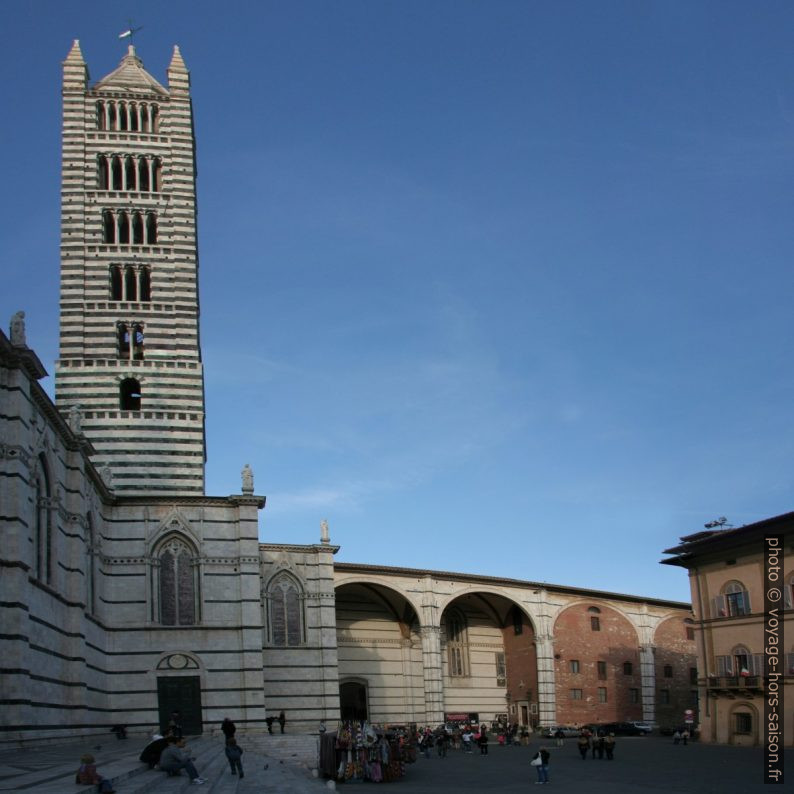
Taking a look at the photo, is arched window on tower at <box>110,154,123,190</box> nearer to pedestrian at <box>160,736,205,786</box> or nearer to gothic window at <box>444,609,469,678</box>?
gothic window at <box>444,609,469,678</box>

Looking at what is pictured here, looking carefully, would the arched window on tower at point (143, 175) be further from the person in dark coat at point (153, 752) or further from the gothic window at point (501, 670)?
the person in dark coat at point (153, 752)

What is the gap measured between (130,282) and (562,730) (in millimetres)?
29245

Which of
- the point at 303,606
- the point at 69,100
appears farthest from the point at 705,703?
the point at 69,100

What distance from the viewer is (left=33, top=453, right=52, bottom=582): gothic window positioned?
27.5 metres

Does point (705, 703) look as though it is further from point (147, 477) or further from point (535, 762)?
point (147, 477)

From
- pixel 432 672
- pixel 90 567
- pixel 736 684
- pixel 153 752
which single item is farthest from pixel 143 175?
pixel 153 752

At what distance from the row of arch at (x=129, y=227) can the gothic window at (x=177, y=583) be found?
48.7ft

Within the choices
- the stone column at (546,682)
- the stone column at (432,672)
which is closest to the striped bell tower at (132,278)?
the stone column at (432,672)

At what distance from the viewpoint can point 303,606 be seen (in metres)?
43.2

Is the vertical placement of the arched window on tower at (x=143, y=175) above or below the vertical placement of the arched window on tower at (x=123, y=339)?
above

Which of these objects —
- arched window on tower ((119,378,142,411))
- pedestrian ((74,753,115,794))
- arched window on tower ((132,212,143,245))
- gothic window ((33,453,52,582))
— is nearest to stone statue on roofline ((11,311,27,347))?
gothic window ((33,453,52,582))

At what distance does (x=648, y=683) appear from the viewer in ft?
194

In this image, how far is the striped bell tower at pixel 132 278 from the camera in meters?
42.7

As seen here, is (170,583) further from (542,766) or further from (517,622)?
(517,622)
